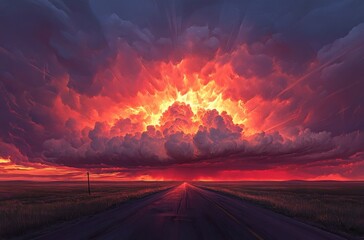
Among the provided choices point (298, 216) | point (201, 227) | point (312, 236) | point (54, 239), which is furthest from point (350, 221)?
point (54, 239)

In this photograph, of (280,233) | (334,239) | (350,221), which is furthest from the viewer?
(350,221)

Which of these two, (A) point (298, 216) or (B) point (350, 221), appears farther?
(A) point (298, 216)

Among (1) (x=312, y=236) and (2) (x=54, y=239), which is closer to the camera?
(2) (x=54, y=239)

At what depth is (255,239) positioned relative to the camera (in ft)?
34.9

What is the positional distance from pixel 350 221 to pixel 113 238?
40.2 feet

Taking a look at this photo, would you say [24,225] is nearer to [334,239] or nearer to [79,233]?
[79,233]

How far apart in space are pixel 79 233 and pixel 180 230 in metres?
3.64

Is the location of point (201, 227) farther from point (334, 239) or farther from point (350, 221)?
point (350, 221)

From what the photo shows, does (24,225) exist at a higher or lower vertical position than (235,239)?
higher

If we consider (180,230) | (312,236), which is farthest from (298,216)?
(180,230)

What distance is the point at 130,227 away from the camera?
13.2m

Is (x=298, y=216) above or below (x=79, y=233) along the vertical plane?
below

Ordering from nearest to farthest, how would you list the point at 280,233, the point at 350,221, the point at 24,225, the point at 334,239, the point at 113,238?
the point at 113,238 < the point at 334,239 < the point at 280,233 < the point at 24,225 < the point at 350,221

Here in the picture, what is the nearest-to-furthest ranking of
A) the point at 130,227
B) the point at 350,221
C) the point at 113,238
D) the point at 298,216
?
1. the point at 113,238
2. the point at 130,227
3. the point at 350,221
4. the point at 298,216
